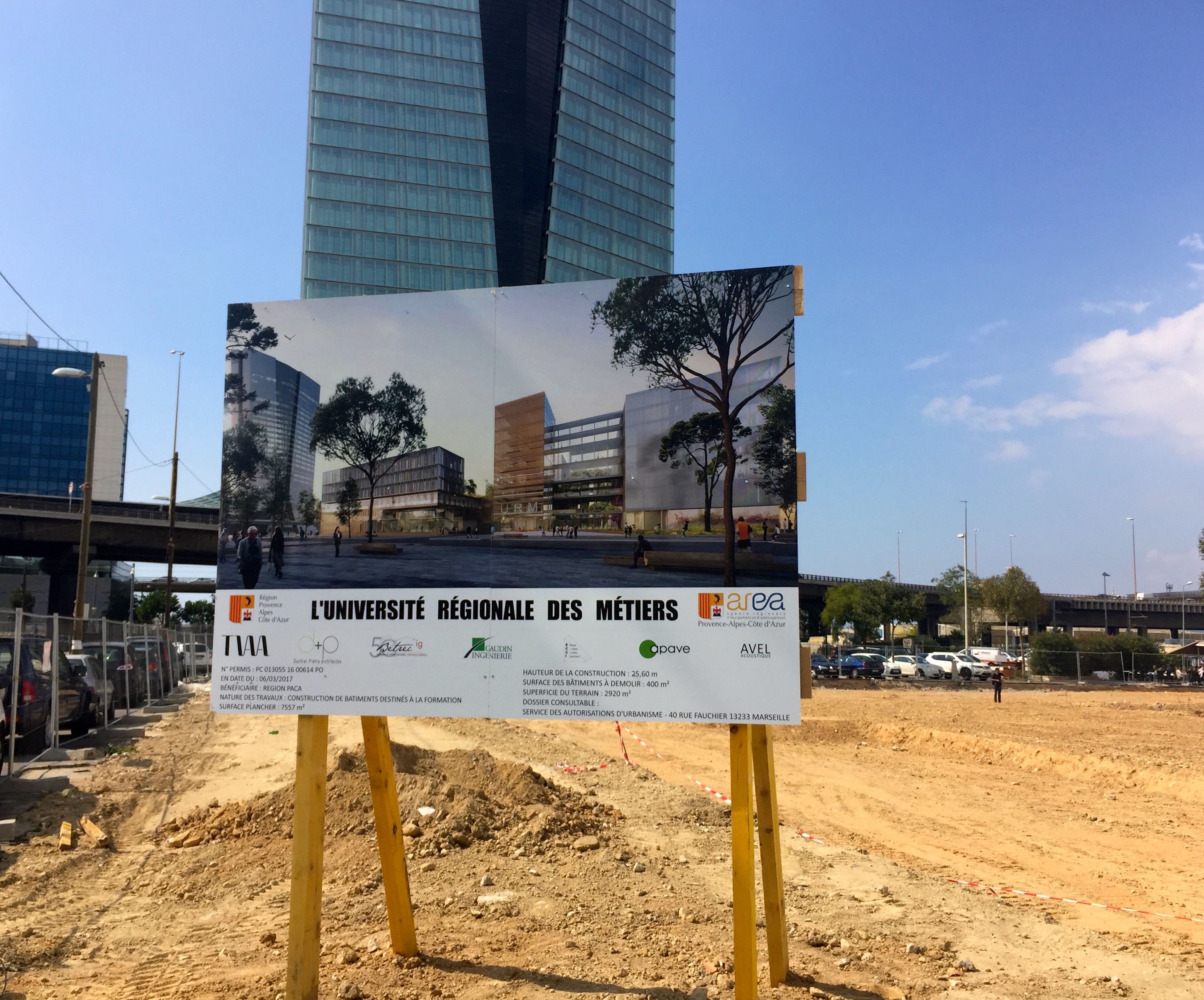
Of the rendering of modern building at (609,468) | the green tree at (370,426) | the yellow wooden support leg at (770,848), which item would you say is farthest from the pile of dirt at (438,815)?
the rendering of modern building at (609,468)

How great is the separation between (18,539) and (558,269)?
183 ft

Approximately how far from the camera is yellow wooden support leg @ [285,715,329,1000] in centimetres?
450

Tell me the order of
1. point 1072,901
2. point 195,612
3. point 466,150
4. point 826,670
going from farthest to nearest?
point 195,612, point 466,150, point 826,670, point 1072,901

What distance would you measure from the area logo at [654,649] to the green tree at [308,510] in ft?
6.35

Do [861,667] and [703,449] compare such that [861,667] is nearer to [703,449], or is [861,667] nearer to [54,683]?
[54,683]

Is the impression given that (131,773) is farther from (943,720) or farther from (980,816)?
(943,720)

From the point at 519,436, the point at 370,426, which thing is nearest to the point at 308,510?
the point at 370,426

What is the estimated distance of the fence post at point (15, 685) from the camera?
1076cm

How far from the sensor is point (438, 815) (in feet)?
28.8

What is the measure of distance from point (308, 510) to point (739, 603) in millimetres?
2433

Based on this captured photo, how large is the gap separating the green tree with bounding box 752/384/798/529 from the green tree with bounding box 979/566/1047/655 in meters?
72.9

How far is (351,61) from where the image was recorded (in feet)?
302

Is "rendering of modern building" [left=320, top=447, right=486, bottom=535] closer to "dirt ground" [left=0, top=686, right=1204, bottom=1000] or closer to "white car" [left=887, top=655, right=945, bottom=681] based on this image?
"dirt ground" [left=0, top=686, right=1204, bottom=1000]

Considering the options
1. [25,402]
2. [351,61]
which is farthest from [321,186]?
[25,402]
